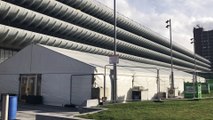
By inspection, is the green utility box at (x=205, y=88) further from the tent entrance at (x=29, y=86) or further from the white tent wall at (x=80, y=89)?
Answer: the tent entrance at (x=29, y=86)

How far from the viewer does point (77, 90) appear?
26.1 metres

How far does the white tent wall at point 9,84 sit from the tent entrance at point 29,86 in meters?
0.70

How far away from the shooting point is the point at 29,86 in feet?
98.4

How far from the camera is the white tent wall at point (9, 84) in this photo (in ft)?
103

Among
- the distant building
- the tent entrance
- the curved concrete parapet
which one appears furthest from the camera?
the distant building

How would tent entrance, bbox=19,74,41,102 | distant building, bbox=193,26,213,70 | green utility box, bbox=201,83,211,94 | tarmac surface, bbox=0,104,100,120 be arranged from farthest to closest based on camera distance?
distant building, bbox=193,26,213,70 → green utility box, bbox=201,83,211,94 → tent entrance, bbox=19,74,41,102 → tarmac surface, bbox=0,104,100,120

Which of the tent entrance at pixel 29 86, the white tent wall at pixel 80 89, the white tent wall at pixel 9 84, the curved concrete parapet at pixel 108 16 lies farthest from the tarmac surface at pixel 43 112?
the curved concrete parapet at pixel 108 16

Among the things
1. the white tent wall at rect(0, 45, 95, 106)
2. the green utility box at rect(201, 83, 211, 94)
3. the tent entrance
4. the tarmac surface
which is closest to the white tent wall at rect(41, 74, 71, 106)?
the white tent wall at rect(0, 45, 95, 106)

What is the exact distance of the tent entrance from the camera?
29375 mm

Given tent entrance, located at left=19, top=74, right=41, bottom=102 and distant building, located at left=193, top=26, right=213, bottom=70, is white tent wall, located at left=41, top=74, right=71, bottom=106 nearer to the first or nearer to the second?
tent entrance, located at left=19, top=74, right=41, bottom=102

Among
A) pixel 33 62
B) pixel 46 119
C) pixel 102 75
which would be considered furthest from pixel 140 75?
pixel 46 119

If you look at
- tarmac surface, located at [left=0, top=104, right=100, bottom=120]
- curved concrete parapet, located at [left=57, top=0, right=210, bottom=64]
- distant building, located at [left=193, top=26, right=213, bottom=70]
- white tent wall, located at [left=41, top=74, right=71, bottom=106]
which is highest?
distant building, located at [left=193, top=26, right=213, bottom=70]

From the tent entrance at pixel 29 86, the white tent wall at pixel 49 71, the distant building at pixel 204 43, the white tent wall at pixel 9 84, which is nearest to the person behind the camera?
the white tent wall at pixel 49 71

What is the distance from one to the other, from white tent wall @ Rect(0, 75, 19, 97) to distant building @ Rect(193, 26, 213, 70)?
163281 millimetres
